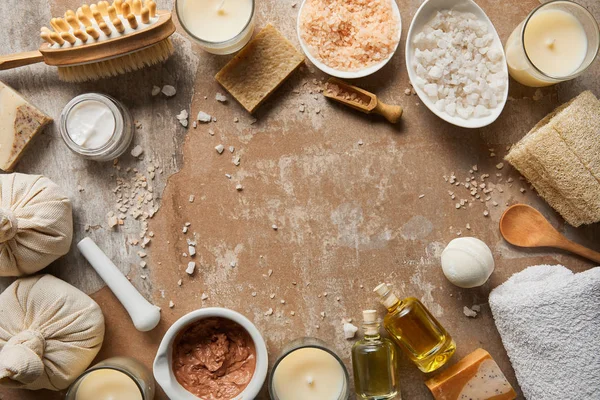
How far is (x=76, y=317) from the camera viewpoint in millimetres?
1145

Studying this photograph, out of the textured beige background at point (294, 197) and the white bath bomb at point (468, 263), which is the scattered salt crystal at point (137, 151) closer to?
the textured beige background at point (294, 197)

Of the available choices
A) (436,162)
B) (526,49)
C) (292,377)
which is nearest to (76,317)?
(292,377)

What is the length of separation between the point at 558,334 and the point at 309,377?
21.1 inches

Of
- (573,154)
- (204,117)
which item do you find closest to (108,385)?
(204,117)

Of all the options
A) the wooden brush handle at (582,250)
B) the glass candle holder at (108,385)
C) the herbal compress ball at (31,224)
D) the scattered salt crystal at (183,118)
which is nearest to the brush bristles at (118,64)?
the scattered salt crystal at (183,118)

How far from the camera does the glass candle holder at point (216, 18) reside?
1175 millimetres

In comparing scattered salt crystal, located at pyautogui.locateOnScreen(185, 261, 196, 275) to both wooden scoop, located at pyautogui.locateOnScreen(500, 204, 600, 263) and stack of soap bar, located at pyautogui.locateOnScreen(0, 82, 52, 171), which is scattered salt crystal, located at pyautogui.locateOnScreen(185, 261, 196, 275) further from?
wooden scoop, located at pyautogui.locateOnScreen(500, 204, 600, 263)

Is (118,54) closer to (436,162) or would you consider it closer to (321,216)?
(321,216)

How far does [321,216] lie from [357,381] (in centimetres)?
38

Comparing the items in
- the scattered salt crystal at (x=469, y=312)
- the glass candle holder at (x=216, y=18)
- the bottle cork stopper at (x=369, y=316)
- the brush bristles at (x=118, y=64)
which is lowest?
the scattered salt crystal at (x=469, y=312)

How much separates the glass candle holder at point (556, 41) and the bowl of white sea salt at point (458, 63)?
0.06m

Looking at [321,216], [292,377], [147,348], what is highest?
[321,216]

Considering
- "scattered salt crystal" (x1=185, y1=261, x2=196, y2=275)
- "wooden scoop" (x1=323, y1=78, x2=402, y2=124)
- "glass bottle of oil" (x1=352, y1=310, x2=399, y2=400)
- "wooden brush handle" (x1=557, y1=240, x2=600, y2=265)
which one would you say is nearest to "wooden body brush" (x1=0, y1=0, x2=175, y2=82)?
Answer: "wooden scoop" (x1=323, y1=78, x2=402, y2=124)

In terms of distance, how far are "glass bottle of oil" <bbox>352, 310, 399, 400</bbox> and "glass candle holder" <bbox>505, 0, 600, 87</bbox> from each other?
659 millimetres
